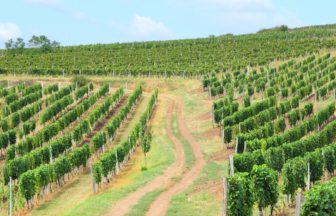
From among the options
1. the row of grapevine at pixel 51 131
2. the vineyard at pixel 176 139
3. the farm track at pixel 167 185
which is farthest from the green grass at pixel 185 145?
the row of grapevine at pixel 51 131

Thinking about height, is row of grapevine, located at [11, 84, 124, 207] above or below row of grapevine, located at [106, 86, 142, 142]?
below

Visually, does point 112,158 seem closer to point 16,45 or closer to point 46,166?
point 46,166

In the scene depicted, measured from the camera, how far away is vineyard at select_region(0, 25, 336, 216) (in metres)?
21.7

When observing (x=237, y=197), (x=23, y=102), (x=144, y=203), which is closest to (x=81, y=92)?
(x=23, y=102)

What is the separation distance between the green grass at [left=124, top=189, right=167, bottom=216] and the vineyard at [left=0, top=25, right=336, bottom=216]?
0.22 ft

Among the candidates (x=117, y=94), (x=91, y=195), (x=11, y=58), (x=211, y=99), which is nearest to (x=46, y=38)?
(x=11, y=58)

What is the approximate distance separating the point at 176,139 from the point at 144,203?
Result: 1929cm

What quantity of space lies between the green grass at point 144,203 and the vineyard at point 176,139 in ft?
0.22

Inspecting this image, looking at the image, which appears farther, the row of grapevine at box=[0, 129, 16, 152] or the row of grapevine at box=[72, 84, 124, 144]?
the row of grapevine at box=[72, 84, 124, 144]

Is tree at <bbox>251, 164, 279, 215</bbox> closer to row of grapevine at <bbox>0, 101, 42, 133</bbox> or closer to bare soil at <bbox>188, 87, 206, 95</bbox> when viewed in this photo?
row of grapevine at <bbox>0, 101, 42, 133</bbox>

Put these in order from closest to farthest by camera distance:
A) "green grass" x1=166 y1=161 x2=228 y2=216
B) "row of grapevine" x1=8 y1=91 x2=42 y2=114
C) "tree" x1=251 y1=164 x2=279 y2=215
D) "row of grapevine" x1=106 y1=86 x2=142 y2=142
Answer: "tree" x1=251 y1=164 x2=279 y2=215
"green grass" x1=166 y1=161 x2=228 y2=216
"row of grapevine" x1=106 y1=86 x2=142 y2=142
"row of grapevine" x1=8 y1=91 x2=42 y2=114

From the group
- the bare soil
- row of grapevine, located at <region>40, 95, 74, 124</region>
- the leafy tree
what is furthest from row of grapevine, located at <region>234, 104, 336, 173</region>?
the bare soil

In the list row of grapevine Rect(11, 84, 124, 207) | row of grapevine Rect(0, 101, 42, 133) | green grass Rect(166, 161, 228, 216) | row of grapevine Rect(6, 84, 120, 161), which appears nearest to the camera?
green grass Rect(166, 161, 228, 216)

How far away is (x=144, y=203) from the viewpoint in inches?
904
